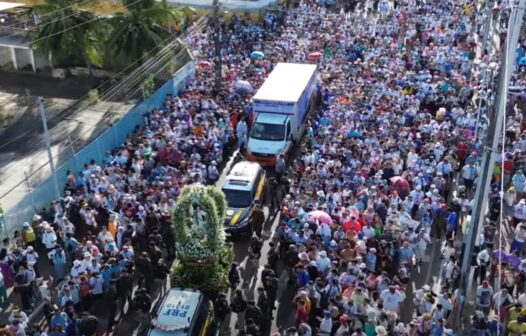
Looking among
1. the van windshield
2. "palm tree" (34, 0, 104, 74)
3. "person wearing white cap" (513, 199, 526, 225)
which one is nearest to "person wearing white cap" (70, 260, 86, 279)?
the van windshield

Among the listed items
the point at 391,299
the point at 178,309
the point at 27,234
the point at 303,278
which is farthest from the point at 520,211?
the point at 27,234

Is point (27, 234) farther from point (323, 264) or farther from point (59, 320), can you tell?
point (323, 264)

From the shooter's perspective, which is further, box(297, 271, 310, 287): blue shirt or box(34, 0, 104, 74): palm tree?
box(34, 0, 104, 74): palm tree

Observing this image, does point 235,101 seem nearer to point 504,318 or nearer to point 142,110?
point 142,110

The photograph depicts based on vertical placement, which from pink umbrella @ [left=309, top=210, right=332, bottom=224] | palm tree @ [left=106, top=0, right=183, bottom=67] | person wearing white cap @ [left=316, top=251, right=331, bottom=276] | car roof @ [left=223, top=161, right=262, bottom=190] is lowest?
car roof @ [left=223, top=161, right=262, bottom=190]

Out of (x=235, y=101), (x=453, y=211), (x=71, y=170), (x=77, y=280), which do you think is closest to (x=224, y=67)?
(x=235, y=101)

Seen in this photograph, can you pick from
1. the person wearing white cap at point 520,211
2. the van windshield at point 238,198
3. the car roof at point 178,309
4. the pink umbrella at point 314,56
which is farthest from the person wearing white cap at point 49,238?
the pink umbrella at point 314,56

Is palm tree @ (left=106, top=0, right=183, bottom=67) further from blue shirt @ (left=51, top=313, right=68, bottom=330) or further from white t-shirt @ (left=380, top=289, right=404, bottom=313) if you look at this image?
white t-shirt @ (left=380, top=289, right=404, bottom=313)
